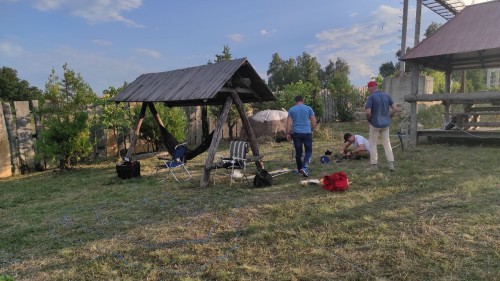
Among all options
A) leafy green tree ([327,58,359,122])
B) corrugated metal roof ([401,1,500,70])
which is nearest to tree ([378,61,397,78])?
leafy green tree ([327,58,359,122])

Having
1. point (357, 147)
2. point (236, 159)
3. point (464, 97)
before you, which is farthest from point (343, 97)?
point (236, 159)

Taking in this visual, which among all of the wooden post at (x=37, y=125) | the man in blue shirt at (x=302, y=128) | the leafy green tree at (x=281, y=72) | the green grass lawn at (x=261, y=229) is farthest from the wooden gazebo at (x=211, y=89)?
the leafy green tree at (x=281, y=72)

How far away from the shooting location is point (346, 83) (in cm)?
2073

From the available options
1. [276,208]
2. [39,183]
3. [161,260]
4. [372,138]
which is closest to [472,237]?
[276,208]

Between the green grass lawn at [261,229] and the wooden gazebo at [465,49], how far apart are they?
4166 millimetres

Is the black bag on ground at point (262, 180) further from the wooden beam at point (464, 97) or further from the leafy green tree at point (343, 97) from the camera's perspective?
the leafy green tree at point (343, 97)

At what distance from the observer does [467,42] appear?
35.1ft

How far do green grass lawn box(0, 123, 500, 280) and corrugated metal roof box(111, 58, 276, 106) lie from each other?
1881 millimetres

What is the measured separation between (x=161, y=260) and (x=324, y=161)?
21.1ft

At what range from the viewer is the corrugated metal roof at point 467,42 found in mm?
10438

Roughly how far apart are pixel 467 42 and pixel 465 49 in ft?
1.64

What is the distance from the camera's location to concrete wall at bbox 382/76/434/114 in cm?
2064

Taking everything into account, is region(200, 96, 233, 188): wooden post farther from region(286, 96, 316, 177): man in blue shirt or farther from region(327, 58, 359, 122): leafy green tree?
region(327, 58, 359, 122): leafy green tree

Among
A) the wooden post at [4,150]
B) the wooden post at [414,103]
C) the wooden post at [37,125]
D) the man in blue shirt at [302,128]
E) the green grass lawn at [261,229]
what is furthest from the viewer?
the wooden post at [414,103]
